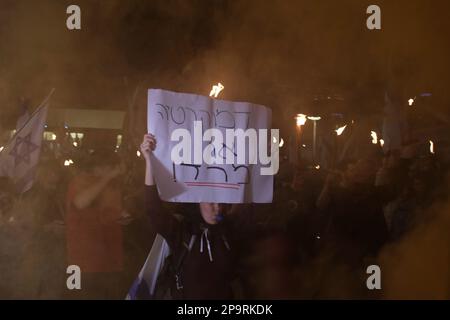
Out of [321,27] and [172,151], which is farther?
[321,27]

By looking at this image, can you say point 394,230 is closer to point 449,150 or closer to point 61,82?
point 449,150

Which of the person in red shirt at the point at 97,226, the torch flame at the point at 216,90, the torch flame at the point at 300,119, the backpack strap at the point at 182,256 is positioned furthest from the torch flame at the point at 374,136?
the person in red shirt at the point at 97,226

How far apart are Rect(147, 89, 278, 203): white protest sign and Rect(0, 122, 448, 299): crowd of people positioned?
7 centimetres

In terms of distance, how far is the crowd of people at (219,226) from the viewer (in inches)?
109

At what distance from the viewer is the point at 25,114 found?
9.07 feet

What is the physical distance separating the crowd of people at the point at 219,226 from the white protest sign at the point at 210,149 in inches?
2.6

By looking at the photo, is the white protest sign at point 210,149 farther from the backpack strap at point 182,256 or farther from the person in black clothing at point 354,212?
the person in black clothing at point 354,212

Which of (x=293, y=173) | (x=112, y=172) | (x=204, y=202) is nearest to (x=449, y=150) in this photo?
(x=293, y=173)

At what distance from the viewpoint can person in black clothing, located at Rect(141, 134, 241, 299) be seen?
9.25 ft

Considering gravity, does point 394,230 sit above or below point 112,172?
below

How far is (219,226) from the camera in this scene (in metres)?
2.85

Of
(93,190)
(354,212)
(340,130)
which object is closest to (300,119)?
(340,130)

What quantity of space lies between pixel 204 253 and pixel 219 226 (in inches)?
6.5
